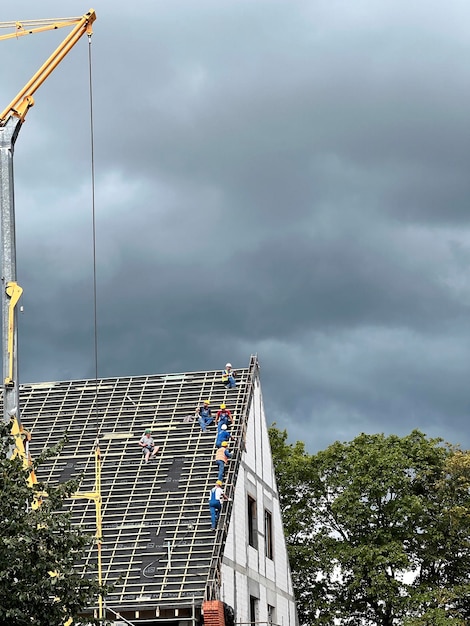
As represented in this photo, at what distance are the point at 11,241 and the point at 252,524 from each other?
1619 centimetres

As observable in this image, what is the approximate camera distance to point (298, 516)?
49438 millimetres

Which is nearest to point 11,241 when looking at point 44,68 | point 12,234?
point 12,234

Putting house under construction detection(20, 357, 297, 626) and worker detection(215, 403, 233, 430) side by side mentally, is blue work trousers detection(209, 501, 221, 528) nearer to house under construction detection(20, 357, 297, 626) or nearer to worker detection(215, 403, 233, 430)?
house under construction detection(20, 357, 297, 626)

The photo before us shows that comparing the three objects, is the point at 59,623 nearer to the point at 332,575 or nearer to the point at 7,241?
the point at 7,241

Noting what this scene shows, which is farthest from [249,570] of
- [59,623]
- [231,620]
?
[59,623]

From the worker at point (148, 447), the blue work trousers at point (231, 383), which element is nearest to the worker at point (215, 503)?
the worker at point (148, 447)

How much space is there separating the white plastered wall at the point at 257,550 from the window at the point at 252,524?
0.13m

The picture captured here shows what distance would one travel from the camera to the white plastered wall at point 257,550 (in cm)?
3194

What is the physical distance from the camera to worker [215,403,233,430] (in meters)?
34.5

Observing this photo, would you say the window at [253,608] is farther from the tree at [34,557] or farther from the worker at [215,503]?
the tree at [34,557]

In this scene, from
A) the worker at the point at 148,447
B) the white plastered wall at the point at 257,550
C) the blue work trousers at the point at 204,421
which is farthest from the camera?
the blue work trousers at the point at 204,421

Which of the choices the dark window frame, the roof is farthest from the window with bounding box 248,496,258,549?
the roof

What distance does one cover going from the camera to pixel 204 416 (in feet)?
117

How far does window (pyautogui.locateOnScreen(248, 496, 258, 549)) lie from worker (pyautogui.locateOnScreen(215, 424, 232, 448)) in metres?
2.40
